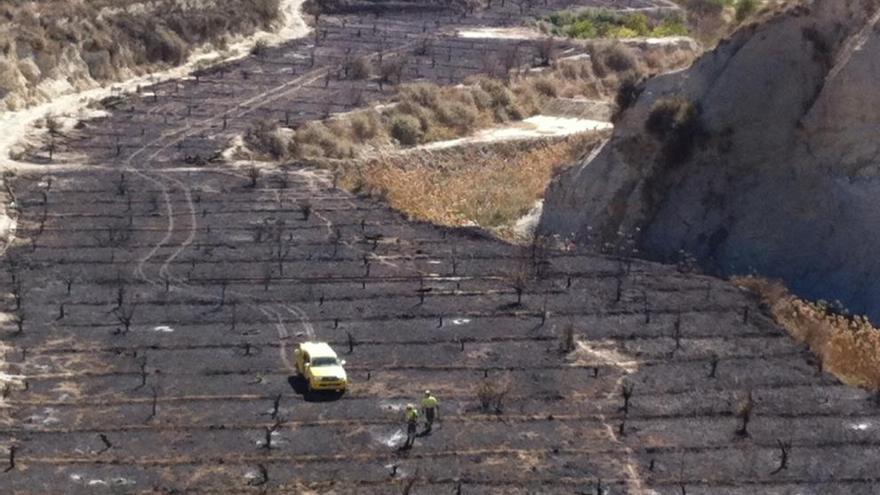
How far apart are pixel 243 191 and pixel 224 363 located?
44.5 feet

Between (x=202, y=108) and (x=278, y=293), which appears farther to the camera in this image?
(x=202, y=108)

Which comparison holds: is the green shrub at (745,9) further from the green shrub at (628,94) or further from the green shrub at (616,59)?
the green shrub at (616,59)

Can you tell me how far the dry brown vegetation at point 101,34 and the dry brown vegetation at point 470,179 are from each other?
12984 millimetres

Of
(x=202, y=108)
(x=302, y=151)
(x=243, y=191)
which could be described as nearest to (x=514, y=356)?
(x=243, y=191)

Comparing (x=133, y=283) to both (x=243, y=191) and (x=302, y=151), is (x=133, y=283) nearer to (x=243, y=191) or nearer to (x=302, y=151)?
(x=243, y=191)

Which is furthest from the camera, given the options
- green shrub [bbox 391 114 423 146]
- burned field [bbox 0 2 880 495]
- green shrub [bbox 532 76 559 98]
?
green shrub [bbox 532 76 559 98]

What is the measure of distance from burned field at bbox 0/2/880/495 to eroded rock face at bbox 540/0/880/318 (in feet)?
7.05

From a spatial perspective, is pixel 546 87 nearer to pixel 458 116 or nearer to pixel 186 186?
pixel 458 116

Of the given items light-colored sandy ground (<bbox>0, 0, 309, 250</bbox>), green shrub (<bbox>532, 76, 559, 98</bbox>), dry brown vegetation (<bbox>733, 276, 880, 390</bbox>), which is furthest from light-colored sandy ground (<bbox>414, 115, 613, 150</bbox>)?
dry brown vegetation (<bbox>733, 276, 880, 390</bbox>)

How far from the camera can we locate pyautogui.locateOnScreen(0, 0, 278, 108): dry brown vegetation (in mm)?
51156

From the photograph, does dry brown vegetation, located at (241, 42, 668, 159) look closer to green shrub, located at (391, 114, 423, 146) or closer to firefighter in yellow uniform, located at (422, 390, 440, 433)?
green shrub, located at (391, 114, 423, 146)

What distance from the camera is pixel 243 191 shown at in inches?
1583

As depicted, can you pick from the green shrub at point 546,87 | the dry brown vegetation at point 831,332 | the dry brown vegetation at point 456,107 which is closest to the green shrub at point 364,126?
the dry brown vegetation at point 456,107

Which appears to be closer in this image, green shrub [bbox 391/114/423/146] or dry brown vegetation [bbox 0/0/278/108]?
green shrub [bbox 391/114/423/146]
